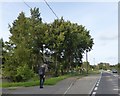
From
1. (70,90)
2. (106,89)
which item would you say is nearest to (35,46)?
(106,89)

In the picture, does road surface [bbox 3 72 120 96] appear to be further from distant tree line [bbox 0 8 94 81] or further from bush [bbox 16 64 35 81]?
distant tree line [bbox 0 8 94 81]

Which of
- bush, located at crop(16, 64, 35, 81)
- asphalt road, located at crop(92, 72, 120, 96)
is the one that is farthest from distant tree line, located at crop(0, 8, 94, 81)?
asphalt road, located at crop(92, 72, 120, 96)

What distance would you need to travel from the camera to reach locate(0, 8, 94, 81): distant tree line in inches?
1993

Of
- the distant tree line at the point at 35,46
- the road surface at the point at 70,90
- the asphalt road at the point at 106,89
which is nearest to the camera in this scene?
the road surface at the point at 70,90

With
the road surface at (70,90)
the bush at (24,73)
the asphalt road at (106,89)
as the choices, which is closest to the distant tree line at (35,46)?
the bush at (24,73)

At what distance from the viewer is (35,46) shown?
189ft

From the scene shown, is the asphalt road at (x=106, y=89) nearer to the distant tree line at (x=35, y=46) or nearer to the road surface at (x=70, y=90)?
the road surface at (x=70, y=90)

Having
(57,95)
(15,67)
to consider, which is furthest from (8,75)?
(57,95)

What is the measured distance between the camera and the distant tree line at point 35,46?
166 ft

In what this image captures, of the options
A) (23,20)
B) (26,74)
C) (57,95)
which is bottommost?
(57,95)

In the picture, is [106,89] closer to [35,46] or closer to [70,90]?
[70,90]

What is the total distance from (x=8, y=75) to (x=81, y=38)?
2206 centimetres

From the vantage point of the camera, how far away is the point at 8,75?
172ft

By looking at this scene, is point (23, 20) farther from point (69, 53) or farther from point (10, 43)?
point (69, 53)
